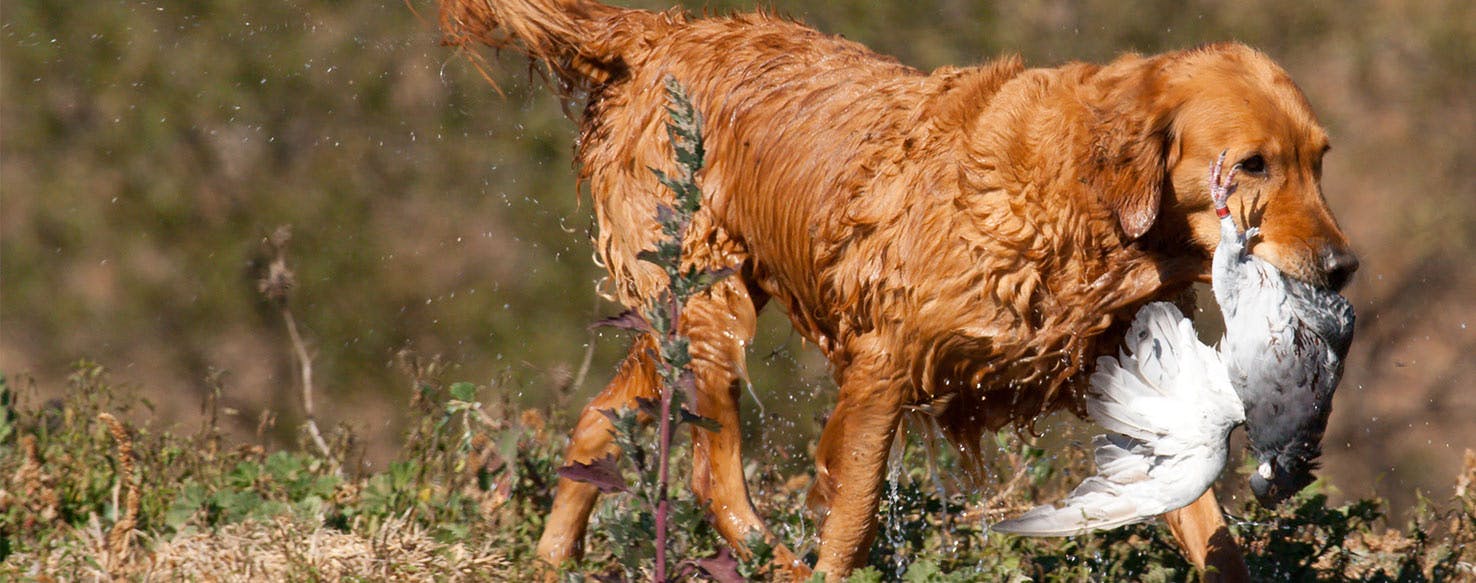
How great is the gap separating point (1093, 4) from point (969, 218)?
445cm

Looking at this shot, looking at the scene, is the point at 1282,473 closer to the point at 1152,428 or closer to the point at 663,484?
the point at 1152,428

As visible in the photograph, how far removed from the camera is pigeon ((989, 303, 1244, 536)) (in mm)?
3643

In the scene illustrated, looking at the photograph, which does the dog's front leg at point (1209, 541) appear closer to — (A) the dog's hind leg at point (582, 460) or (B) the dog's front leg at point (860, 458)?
(B) the dog's front leg at point (860, 458)

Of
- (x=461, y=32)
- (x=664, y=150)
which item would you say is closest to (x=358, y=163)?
(x=461, y=32)

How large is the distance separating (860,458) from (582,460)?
1020mm

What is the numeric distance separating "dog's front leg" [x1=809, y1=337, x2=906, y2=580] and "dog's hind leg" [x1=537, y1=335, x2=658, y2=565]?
2.56 feet

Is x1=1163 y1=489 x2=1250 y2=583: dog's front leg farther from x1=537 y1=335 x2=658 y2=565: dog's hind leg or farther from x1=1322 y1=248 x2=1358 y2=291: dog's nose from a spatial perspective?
x1=537 y1=335 x2=658 y2=565: dog's hind leg

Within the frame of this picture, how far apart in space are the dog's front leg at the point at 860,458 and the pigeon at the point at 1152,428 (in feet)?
1.36

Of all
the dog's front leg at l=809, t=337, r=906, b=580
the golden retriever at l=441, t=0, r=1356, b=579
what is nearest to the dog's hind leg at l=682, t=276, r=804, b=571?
the golden retriever at l=441, t=0, r=1356, b=579

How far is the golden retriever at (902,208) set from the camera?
371 cm

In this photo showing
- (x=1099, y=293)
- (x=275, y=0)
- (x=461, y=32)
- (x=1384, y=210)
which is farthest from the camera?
(x=275, y=0)

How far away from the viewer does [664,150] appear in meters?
4.61

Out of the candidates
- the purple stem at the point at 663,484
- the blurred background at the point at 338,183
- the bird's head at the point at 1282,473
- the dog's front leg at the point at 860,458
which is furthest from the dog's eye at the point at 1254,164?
the blurred background at the point at 338,183

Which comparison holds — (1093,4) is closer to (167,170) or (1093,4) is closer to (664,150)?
A: (664,150)
